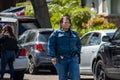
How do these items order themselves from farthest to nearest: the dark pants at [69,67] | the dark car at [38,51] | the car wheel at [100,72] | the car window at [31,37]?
1. the car window at [31,37]
2. the dark car at [38,51]
3. the car wheel at [100,72]
4. the dark pants at [69,67]

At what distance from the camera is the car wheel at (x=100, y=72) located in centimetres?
1346

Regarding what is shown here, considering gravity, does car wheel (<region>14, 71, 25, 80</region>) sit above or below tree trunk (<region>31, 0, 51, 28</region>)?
below

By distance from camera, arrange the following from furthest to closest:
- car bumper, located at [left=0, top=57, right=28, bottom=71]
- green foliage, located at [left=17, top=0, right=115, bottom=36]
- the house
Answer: the house
green foliage, located at [left=17, top=0, right=115, bottom=36]
car bumper, located at [left=0, top=57, right=28, bottom=71]

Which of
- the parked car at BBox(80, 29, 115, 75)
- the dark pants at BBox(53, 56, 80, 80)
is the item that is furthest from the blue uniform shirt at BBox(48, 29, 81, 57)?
the parked car at BBox(80, 29, 115, 75)

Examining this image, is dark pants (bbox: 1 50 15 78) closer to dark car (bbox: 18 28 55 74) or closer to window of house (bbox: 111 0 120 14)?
dark car (bbox: 18 28 55 74)

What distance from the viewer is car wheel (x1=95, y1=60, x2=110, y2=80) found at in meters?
13.5

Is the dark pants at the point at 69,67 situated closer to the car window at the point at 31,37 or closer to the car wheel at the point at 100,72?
the car wheel at the point at 100,72

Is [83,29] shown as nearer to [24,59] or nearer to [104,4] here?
[104,4]

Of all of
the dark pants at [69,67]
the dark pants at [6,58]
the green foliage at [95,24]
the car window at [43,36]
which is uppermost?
the dark pants at [69,67]

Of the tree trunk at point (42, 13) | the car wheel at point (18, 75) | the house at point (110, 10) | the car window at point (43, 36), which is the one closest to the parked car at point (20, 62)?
the car wheel at point (18, 75)

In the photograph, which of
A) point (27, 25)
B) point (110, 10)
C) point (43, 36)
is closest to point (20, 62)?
point (43, 36)

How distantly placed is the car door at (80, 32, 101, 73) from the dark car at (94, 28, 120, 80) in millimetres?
1381

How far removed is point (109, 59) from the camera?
42.1 feet

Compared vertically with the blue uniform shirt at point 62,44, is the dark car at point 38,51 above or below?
below
